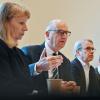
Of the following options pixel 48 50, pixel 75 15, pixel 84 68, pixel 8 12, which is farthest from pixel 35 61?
pixel 75 15

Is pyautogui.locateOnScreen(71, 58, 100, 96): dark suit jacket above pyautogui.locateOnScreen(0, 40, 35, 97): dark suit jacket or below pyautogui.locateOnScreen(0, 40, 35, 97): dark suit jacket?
below

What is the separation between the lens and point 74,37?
130 inches

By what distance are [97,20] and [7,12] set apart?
222cm

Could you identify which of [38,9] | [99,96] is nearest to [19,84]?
[99,96]

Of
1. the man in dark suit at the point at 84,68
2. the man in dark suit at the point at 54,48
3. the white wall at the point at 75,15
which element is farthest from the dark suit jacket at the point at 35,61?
the white wall at the point at 75,15

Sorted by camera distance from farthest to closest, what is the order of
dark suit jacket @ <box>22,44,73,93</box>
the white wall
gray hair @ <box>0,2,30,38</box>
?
the white wall
dark suit jacket @ <box>22,44,73,93</box>
gray hair @ <box>0,2,30,38</box>

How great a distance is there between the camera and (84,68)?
2.28 metres

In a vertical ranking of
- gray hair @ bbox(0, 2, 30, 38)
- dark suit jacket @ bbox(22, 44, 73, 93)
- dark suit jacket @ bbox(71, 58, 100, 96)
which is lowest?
dark suit jacket @ bbox(71, 58, 100, 96)

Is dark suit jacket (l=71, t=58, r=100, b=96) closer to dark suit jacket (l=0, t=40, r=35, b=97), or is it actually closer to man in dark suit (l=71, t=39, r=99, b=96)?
man in dark suit (l=71, t=39, r=99, b=96)

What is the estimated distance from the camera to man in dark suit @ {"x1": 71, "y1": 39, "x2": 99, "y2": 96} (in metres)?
2.12

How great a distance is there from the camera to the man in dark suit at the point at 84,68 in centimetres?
212

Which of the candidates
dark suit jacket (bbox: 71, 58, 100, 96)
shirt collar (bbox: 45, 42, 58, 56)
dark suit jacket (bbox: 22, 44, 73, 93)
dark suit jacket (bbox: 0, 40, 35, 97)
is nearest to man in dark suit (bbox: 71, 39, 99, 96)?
dark suit jacket (bbox: 71, 58, 100, 96)

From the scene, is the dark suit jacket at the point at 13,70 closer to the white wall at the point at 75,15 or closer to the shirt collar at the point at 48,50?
the shirt collar at the point at 48,50

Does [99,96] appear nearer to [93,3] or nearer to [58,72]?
[58,72]
